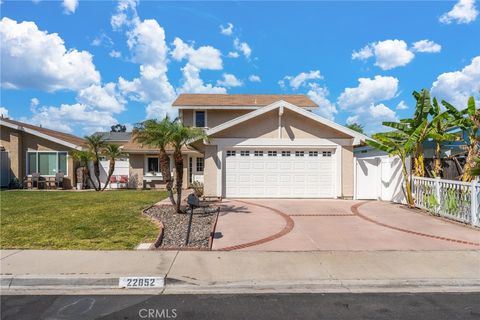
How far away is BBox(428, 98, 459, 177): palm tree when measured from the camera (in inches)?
466

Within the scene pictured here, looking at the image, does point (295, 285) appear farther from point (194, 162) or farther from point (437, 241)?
point (194, 162)

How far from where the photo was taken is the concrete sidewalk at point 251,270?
17.0 ft

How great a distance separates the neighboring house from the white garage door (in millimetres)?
12746

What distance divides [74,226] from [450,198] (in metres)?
11.3

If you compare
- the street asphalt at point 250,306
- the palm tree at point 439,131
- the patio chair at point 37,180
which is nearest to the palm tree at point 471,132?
the palm tree at point 439,131

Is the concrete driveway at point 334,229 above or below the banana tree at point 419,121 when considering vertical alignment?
below

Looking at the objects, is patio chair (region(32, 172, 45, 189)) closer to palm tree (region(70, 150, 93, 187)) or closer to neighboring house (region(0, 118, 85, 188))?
neighboring house (region(0, 118, 85, 188))

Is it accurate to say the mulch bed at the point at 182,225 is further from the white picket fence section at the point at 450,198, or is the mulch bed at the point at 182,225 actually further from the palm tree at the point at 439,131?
the palm tree at the point at 439,131

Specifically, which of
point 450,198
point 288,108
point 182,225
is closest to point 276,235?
point 182,225

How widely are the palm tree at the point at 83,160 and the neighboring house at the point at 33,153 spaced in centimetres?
62

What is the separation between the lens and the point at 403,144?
1277cm

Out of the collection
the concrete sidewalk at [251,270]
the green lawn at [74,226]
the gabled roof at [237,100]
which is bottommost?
the concrete sidewalk at [251,270]

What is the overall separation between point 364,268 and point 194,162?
53.9 feet

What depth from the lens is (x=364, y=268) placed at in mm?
5824
